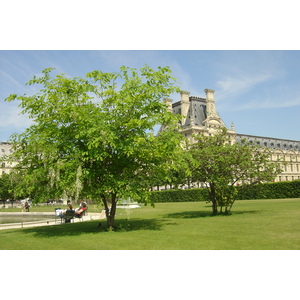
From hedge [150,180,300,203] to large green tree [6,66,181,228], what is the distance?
22797 mm

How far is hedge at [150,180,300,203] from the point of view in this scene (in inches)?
1587

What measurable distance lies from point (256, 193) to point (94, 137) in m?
37.0

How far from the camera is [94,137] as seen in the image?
11938mm

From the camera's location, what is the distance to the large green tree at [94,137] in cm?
1229

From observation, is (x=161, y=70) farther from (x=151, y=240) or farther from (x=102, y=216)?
(x=102, y=216)

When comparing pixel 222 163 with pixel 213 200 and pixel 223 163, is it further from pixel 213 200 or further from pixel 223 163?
pixel 213 200

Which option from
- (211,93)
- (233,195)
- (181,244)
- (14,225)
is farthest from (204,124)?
(181,244)

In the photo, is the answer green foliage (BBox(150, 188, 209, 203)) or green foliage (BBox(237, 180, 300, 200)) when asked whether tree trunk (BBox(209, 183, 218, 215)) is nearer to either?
green foliage (BBox(237, 180, 300, 200))

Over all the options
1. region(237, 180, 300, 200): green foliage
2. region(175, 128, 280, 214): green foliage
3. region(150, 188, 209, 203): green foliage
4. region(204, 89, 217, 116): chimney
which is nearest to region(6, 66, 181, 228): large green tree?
region(175, 128, 280, 214): green foliage

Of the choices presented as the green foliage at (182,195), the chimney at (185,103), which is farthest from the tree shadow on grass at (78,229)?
the chimney at (185,103)

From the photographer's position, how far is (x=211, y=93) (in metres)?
91.2

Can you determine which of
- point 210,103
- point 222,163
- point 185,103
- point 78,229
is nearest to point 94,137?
point 78,229

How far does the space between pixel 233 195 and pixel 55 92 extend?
45.0 ft

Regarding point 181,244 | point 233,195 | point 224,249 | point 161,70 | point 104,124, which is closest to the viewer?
point 224,249
